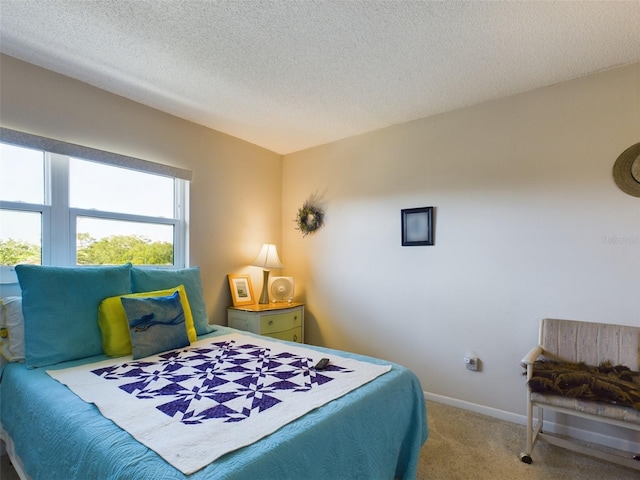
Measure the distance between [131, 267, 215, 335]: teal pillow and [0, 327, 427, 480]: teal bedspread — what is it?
621mm

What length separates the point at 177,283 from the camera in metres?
2.49

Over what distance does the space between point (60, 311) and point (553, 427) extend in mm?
3167

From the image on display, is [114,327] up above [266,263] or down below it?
below

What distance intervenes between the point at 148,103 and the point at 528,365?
322cm

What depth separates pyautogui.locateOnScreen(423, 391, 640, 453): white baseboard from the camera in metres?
2.08

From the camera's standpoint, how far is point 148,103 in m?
2.68

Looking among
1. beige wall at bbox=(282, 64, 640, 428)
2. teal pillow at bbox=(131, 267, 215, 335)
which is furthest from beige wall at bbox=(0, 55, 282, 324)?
beige wall at bbox=(282, 64, 640, 428)

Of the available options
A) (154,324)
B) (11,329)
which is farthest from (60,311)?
(154,324)

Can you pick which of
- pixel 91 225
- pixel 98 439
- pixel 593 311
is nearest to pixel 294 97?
pixel 91 225

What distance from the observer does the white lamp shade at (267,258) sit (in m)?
3.44

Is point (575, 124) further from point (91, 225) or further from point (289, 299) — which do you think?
point (91, 225)

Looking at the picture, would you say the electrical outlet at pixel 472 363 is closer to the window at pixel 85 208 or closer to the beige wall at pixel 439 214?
the beige wall at pixel 439 214

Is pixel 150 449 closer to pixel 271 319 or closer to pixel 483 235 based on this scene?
pixel 271 319

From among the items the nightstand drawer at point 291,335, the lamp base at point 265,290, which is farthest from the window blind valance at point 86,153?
the nightstand drawer at point 291,335
